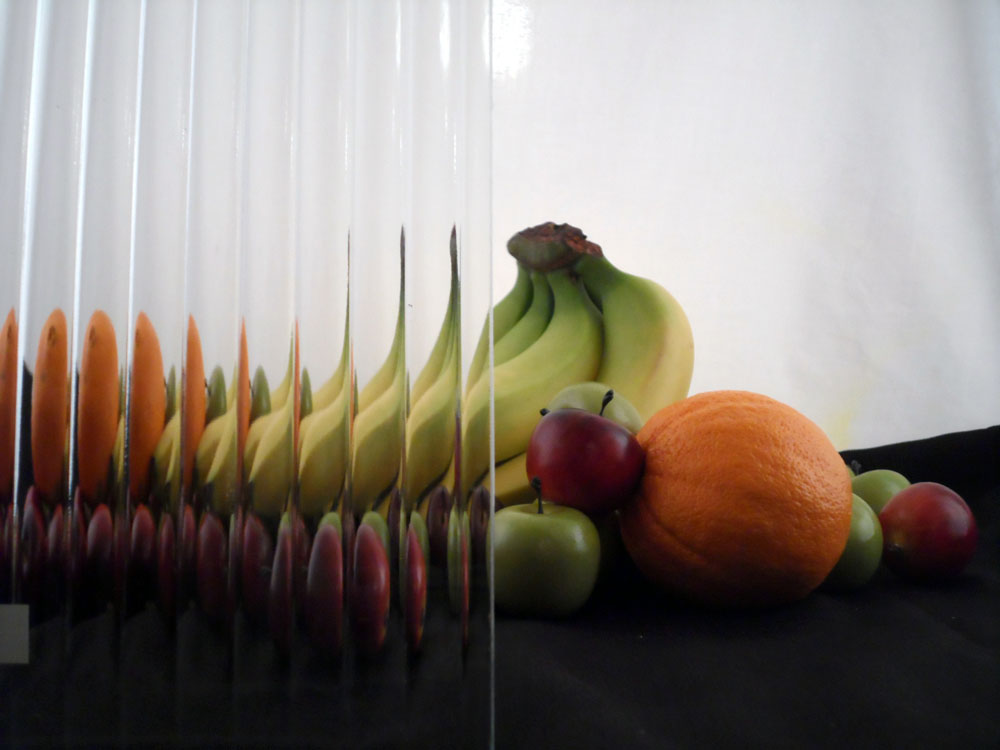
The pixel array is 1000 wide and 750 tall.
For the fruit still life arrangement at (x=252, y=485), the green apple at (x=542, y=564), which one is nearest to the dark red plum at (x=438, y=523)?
the fruit still life arrangement at (x=252, y=485)

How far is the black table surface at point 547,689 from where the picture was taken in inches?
8.4

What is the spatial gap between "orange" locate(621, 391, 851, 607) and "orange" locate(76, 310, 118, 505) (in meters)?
0.24

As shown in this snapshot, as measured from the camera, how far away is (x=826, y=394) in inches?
27.3

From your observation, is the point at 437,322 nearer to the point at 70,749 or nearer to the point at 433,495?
the point at 433,495

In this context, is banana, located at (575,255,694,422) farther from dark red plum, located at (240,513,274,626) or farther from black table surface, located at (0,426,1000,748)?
dark red plum, located at (240,513,274,626)

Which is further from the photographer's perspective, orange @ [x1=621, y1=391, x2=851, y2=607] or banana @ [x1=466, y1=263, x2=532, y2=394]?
banana @ [x1=466, y1=263, x2=532, y2=394]

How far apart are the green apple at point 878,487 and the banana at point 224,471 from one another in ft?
1.21

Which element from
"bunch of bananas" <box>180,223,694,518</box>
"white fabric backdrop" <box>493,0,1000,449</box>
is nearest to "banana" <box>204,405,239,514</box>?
"bunch of bananas" <box>180,223,694,518</box>

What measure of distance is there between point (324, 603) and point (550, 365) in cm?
31

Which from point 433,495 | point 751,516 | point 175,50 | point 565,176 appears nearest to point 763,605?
point 751,516

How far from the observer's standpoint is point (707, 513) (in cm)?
33

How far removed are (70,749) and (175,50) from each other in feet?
0.74

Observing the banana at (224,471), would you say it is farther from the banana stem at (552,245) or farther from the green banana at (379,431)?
the banana stem at (552,245)

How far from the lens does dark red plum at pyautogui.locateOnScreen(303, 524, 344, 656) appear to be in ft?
0.70
